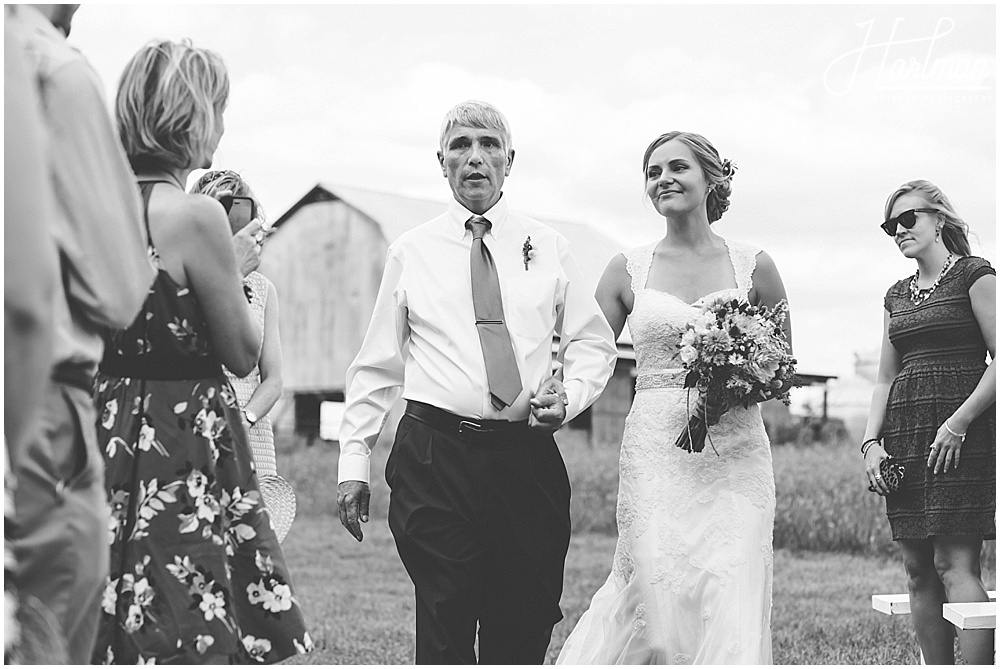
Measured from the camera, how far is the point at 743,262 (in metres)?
5.83

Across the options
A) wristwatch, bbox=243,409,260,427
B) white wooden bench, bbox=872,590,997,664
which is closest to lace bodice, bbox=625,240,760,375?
white wooden bench, bbox=872,590,997,664

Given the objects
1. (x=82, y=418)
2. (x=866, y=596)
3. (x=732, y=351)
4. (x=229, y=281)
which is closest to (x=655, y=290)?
(x=732, y=351)

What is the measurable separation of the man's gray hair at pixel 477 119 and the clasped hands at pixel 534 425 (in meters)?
1.11

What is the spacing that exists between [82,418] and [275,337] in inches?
131

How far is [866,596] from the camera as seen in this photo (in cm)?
1182

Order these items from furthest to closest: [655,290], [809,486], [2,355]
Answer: [809,486] < [655,290] < [2,355]

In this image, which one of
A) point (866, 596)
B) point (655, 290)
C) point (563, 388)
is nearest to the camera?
point (563, 388)

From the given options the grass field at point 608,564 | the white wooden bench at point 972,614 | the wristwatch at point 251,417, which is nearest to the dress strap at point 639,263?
the wristwatch at point 251,417

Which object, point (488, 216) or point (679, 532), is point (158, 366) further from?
point (679, 532)

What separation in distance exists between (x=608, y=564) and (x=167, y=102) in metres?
11.4

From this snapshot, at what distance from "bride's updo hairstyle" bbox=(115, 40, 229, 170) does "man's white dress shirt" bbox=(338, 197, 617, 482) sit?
179 cm

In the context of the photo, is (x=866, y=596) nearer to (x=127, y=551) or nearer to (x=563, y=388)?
(x=563, y=388)

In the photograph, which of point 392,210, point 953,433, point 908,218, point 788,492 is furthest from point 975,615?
point 392,210

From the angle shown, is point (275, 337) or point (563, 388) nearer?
point (563, 388)
